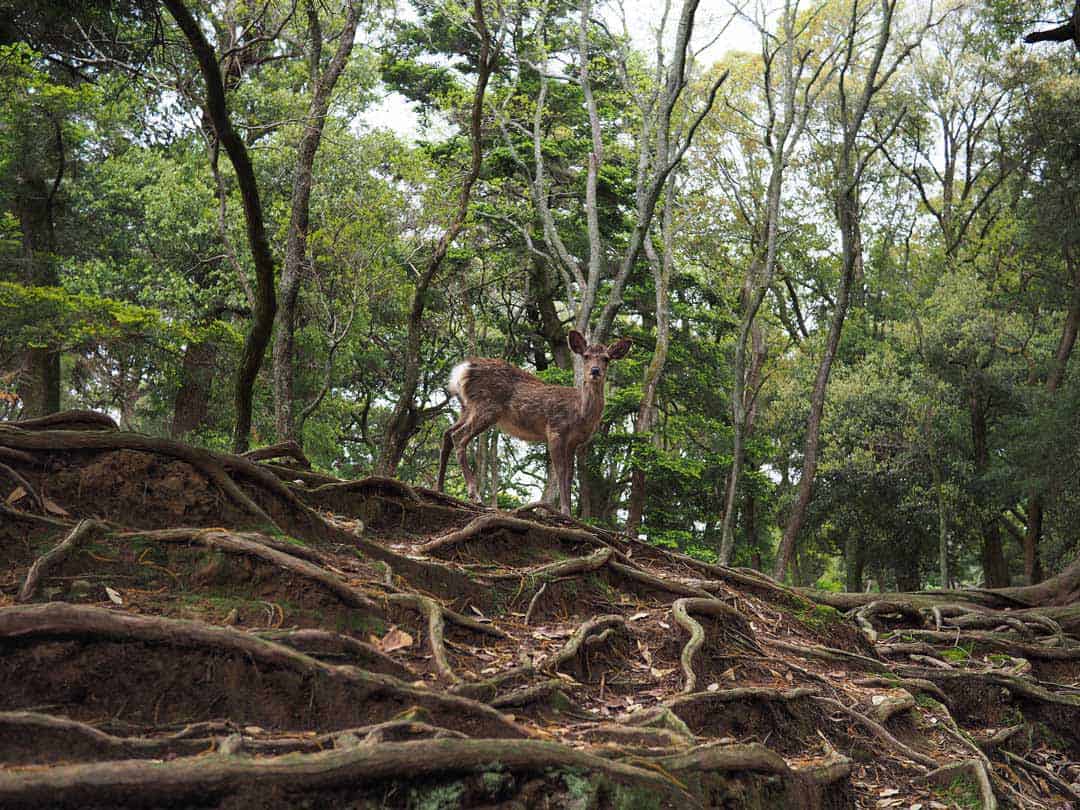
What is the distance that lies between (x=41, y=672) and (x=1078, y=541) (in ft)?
69.0

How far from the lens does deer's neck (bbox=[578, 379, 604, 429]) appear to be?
32.7ft

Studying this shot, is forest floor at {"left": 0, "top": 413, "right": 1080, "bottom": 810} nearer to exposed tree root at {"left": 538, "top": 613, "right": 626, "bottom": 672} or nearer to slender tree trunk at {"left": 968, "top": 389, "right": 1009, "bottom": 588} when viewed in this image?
exposed tree root at {"left": 538, "top": 613, "right": 626, "bottom": 672}

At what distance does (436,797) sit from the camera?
3.16 meters

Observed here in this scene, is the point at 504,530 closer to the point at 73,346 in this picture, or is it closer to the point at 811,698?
the point at 811,698

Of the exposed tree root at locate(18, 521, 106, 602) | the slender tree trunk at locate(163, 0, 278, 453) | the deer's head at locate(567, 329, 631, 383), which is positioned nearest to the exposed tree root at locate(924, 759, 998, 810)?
the exposed tree root at locate(18, 521, 106, 602)

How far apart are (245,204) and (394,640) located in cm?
478

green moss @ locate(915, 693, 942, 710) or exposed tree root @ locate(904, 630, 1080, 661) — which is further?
exposed tree root @ locate(904, 630, 1080, 661)

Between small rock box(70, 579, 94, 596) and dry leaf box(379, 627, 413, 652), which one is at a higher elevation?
small rock box(70, 579, 94, 596)

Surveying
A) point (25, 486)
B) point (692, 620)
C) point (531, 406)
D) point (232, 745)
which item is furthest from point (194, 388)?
point (232, 745)

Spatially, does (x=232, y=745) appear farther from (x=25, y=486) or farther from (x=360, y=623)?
(x=25, y=486)

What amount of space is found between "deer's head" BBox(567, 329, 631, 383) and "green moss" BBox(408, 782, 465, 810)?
6.85 metres

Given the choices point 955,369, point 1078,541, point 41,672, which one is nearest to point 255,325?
point 41,672

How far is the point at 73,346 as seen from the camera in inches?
802

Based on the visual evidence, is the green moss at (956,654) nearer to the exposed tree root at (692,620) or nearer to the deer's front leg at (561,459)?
the exposed tree root at (692,620)
